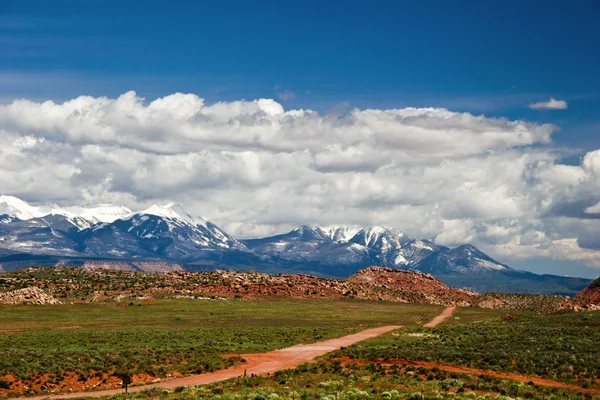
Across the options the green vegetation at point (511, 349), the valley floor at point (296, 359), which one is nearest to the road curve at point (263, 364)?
the valley floor at point (296, 359)

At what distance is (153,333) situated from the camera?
3312 inches

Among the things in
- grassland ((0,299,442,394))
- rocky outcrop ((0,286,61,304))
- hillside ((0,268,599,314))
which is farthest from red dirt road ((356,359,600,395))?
rocky outcrop ((0,286,61,304))

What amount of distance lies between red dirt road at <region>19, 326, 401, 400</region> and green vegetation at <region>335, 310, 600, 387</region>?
3.36m

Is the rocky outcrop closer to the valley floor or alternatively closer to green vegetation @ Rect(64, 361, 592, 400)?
the valley floor

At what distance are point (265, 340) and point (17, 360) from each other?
3100cm

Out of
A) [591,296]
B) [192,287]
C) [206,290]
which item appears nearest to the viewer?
[591,296]

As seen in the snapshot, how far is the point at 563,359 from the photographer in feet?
184

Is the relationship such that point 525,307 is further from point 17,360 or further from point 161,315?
point 17,360

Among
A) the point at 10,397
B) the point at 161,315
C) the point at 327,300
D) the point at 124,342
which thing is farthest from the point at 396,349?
the point at 327,300

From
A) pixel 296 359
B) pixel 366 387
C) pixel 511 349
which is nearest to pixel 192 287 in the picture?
pixel 296 359

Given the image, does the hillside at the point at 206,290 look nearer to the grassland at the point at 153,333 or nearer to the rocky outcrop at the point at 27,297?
the rocky outcrop at the point at 27,297

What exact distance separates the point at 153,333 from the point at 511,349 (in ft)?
144

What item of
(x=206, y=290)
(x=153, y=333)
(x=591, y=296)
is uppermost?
(x=591, y=296)

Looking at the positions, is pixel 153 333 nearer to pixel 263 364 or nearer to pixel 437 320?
pixel 263 364
